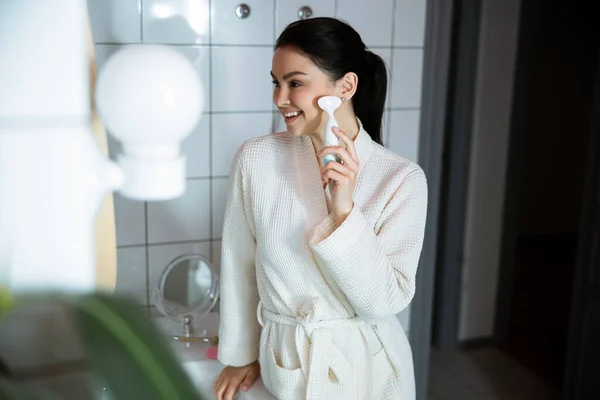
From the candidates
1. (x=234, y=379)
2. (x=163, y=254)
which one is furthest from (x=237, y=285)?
(x=163, y=254)

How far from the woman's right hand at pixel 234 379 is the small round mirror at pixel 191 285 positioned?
0.21m

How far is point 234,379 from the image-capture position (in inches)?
53.6

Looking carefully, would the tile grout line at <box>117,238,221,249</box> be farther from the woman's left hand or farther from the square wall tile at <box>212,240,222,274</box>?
the woman's left hand

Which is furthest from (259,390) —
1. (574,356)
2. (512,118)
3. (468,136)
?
(512,118)

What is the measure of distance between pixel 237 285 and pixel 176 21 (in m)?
0.65

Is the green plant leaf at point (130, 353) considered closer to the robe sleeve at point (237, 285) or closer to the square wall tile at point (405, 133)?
the robe sleeve at point (237, 285)

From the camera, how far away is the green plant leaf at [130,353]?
0.25 meters

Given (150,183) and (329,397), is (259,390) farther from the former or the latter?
(150,183)

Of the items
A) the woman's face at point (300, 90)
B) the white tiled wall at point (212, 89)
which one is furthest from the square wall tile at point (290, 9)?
the woman's face at point (300, 90)

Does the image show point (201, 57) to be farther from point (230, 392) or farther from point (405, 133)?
point (230, 392)

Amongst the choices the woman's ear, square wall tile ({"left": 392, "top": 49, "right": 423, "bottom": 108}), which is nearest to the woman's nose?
the woman's ear

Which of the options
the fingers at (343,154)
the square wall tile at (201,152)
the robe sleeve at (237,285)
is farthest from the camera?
the square wall tile at (201,152)

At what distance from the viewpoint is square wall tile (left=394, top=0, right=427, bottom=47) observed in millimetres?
1834

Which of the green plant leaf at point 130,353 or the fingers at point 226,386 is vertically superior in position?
the green plant leaf at point 130,353
